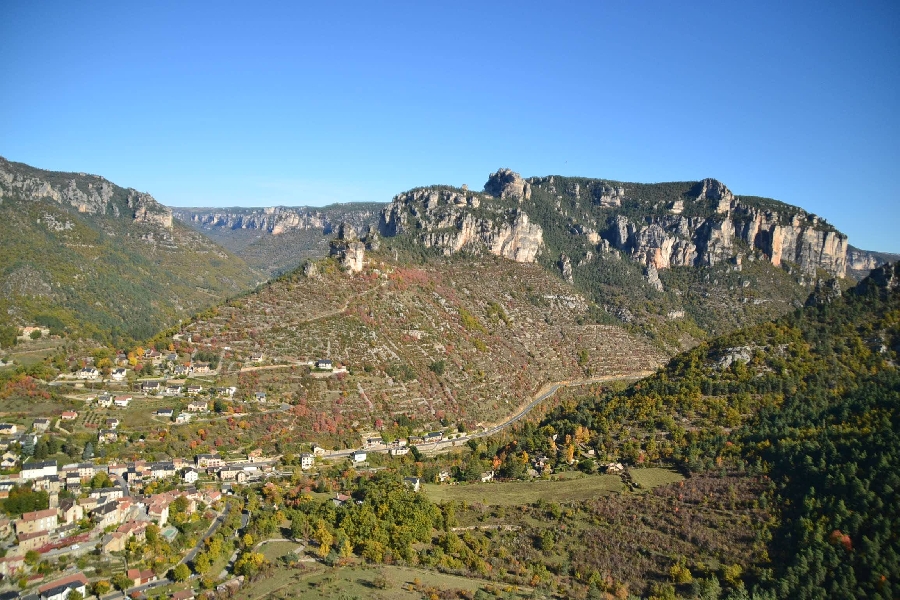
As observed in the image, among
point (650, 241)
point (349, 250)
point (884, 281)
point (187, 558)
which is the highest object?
point (650, 241)

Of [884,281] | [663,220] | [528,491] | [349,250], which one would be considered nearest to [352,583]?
[528,491]

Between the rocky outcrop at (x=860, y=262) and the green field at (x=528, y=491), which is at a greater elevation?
the rocky outcrop at (x=860, y=262)

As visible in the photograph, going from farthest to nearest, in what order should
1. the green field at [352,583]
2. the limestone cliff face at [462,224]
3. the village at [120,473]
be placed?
1. the limestone cliff face at [462,224]
2. the village at [120,473]
3. the green field at [352,583]

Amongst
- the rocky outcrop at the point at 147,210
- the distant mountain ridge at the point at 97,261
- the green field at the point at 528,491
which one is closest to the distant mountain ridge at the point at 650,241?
the distant mountain ridge at the point at 97,261

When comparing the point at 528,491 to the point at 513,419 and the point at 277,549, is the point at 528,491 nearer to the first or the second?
the point at 277,549

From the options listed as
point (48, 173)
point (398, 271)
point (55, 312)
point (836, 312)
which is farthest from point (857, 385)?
point (48, 173)

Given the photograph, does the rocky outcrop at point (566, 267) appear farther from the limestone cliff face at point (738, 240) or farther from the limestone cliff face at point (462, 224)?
the limestone cliff face at point (738, 240)
